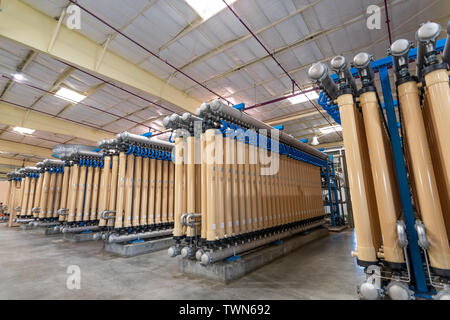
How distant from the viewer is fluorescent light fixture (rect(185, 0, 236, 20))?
5.81 metres

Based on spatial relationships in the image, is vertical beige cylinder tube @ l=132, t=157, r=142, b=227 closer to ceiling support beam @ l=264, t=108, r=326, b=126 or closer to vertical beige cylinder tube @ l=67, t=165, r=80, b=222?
vertical beige cylinder tube @ l=67, t=165, r=80, b=222

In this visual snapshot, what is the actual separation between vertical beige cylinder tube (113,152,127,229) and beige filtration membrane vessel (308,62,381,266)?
19.8ft

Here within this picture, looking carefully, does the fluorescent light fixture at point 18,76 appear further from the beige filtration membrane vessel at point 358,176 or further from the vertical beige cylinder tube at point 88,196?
the beige filtration membrane vessel at point 358,176

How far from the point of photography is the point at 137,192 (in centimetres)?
691

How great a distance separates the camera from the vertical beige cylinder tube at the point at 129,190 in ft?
21.7

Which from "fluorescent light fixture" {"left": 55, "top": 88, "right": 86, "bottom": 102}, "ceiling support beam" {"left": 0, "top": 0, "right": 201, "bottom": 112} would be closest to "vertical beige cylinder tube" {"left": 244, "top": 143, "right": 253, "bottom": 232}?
"ceiling support beam" {"left": 0, "top": 0, "right": 201, "bottom": 112}

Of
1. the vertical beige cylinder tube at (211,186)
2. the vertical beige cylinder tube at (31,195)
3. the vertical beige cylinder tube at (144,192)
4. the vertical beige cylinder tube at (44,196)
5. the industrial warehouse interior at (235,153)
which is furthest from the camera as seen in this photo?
the vertical beige cylinder tube at (31,195)

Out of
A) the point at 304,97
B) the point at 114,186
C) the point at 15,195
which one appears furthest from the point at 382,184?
the point at 15,195

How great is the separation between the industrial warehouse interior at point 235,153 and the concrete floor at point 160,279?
0.14 feet

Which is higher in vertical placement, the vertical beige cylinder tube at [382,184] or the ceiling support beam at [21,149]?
the ceiling support beam at [21,149]

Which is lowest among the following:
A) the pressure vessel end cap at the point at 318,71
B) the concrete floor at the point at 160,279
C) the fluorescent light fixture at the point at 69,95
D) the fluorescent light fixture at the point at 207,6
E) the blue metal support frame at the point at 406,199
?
the concrete floor at the point at 160,279

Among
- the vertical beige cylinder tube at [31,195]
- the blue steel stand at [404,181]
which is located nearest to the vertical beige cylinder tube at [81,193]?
the vertical beige cylinder tube at [31,195]

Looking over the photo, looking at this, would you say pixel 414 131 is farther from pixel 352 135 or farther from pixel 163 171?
pixel 163 171
